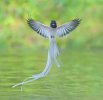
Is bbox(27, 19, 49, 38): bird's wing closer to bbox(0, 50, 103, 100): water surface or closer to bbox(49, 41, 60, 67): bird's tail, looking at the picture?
bbox(49, 41, 60, 67): bird's tail

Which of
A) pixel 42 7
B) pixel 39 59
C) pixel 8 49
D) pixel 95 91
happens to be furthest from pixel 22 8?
pixel 95 91

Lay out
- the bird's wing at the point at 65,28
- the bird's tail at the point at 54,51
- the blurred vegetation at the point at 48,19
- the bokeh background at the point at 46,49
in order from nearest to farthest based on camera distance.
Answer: the bird's tail at the point at 54,51 → the bird's wing at the point at 65,28 → the bokeh background at the point at 46,49 → the blurred vegetation at the point at 48,19

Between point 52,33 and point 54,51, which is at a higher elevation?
point 52,33

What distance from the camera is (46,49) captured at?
28562 mm

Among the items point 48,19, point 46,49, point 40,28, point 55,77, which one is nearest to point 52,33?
point 40,28

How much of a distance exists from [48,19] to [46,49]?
2841mm

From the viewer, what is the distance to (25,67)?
66.8 feet

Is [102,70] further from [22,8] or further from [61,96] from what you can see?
[22,8]

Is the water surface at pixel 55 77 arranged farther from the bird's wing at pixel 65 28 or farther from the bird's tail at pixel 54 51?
the bird's wing at pixel 65 28

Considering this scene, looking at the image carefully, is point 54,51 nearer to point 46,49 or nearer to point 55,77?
point 55,77

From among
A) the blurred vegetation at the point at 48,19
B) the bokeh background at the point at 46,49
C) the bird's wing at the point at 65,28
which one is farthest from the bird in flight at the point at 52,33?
the blurred vegetation at the point at 48,19

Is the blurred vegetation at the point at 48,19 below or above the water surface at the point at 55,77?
above

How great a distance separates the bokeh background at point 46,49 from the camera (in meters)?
15.3

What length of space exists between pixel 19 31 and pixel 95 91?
15.5m
